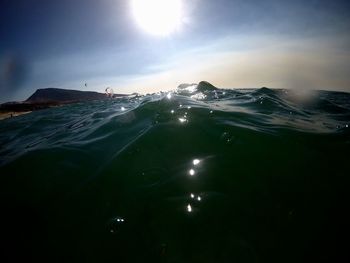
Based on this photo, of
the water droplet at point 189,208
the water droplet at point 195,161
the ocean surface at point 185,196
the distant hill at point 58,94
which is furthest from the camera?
the distant hill at point 58,94

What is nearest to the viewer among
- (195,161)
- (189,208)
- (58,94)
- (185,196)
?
(189,208)

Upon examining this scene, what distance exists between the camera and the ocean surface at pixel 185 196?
7.44 feet

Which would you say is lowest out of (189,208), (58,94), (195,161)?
(58,94)

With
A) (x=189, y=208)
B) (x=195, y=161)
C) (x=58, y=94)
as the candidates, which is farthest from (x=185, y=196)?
(x=58, y=94)

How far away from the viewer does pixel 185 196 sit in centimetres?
279

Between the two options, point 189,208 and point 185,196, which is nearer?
point 189,208

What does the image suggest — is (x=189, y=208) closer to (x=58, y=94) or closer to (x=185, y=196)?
(x=185, y=196)

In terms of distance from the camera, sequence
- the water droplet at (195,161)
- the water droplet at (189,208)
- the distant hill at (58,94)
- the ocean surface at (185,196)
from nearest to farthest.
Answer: the ocean surface at (185,196)
the water droplet at (189,208)
the water droplet at (195,161)
the distant hill at (58,94)

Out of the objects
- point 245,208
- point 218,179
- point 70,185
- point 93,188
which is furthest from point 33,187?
point 245,208

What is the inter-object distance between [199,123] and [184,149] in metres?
0.97

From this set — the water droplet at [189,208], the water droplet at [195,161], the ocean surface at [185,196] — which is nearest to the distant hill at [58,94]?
the ocean surface at [185,196]

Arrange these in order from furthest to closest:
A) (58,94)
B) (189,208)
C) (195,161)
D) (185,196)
Answer: (58,94) → (195,161) → (185,196) → (189,208)

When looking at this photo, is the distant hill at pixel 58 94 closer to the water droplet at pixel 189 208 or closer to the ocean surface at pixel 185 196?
the ocean surface at pixel 185 196

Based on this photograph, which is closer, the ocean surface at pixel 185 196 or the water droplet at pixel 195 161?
the ocean surface at pixel 185 196
